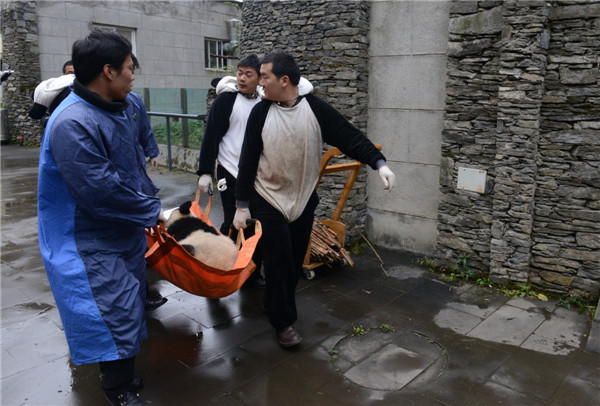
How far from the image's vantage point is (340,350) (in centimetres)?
346

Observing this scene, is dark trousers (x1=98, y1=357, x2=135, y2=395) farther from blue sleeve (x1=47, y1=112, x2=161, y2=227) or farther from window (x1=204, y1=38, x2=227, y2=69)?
window (x1=204, y1=38, x2=227, y2=69)

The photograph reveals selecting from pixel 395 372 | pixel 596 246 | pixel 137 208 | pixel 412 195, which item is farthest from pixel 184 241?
pixel 596 246

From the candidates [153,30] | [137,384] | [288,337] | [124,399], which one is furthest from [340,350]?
[153,30]

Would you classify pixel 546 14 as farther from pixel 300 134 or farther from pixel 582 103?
pixel 300 134

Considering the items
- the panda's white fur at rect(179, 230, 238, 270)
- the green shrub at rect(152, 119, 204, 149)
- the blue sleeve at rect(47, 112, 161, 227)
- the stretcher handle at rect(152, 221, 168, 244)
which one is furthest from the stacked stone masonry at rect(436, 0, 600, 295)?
the green shrub at rect(152, 119, 204, 149)

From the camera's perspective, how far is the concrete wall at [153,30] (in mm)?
14258

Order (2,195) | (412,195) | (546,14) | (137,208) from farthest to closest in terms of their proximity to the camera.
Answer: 1. (2,195)
2. (412,195)
3. (546,14)
4. (137,208)

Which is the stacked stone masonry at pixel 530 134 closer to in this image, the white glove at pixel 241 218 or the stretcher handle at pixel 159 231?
the white glove at pixel 241 218

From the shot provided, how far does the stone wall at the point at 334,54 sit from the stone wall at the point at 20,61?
10.9m

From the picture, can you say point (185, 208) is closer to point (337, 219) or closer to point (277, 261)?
point (277, 261)

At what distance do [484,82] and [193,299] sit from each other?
127 inches

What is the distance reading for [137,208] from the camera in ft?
8.54

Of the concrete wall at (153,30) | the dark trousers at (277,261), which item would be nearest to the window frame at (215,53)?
the concrete wall at (153,30)

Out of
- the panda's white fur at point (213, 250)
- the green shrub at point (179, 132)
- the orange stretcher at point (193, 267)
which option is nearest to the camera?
the orange stretcher at point (193, 267)
